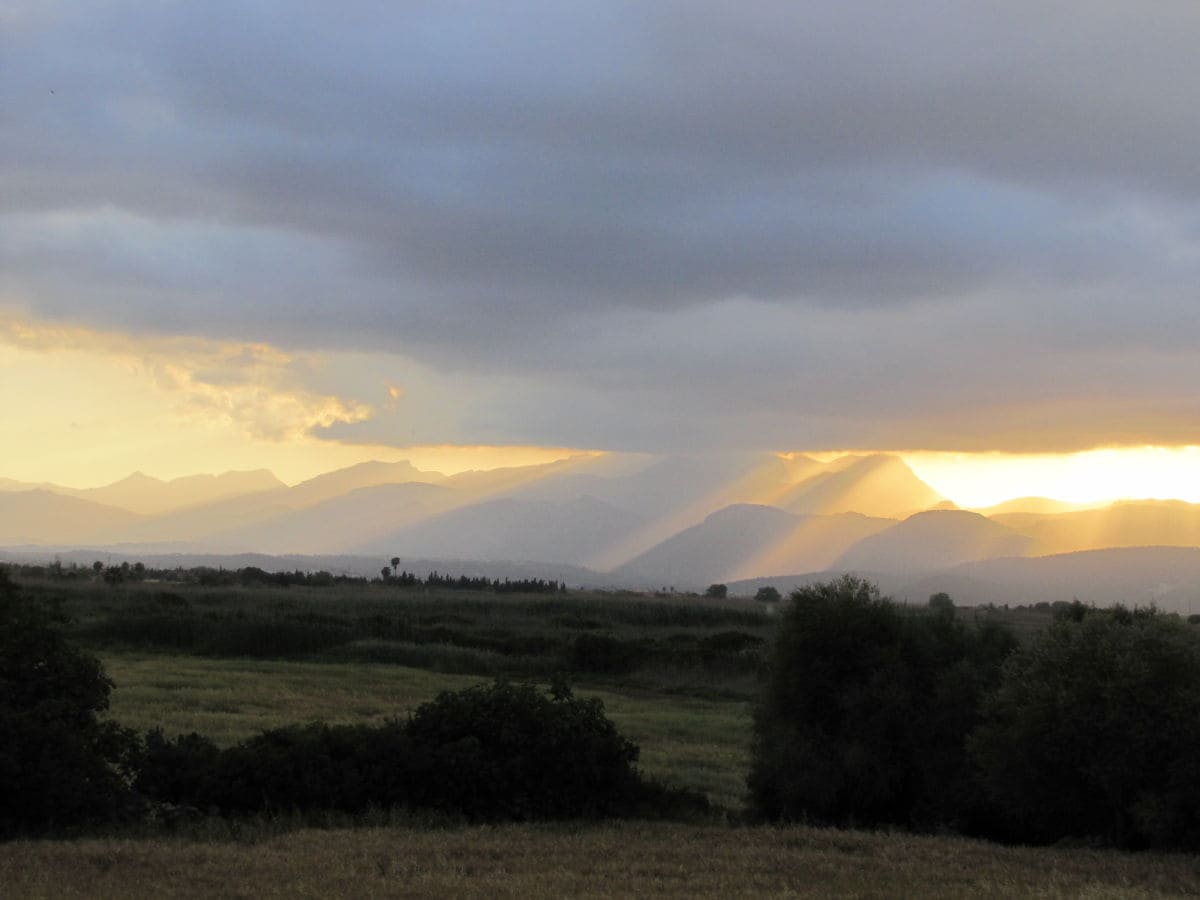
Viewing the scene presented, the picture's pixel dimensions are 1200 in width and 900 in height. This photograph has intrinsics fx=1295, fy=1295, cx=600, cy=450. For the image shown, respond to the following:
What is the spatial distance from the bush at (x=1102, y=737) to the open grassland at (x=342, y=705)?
4.52m

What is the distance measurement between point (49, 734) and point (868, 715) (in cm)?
972

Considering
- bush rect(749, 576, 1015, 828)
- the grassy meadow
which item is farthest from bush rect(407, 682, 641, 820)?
bush rect(749, 576, 1015, 828)

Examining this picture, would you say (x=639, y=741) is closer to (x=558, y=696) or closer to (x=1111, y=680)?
(x=558, y=696)

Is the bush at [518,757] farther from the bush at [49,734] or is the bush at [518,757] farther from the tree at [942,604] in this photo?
the tree at [942,604]

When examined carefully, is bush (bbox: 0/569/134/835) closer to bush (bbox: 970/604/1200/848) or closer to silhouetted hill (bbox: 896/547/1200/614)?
bush (bbox: 970/604/1200/848)

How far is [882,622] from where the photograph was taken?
17438 millimetres

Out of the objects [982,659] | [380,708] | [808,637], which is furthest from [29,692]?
[380,708]

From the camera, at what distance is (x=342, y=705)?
31156 millimetres

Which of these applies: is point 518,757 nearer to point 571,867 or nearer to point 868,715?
point 571,867

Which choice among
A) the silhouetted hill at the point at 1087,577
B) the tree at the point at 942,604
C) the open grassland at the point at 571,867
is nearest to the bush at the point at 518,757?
the open grassland at the point at 571,867

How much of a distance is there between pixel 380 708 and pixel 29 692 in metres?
17.0

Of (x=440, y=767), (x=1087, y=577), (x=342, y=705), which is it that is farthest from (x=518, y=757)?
(x=1087, y=577)

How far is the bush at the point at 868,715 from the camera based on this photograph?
16375 millimetres

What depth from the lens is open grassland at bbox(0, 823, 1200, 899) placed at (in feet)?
36.6
